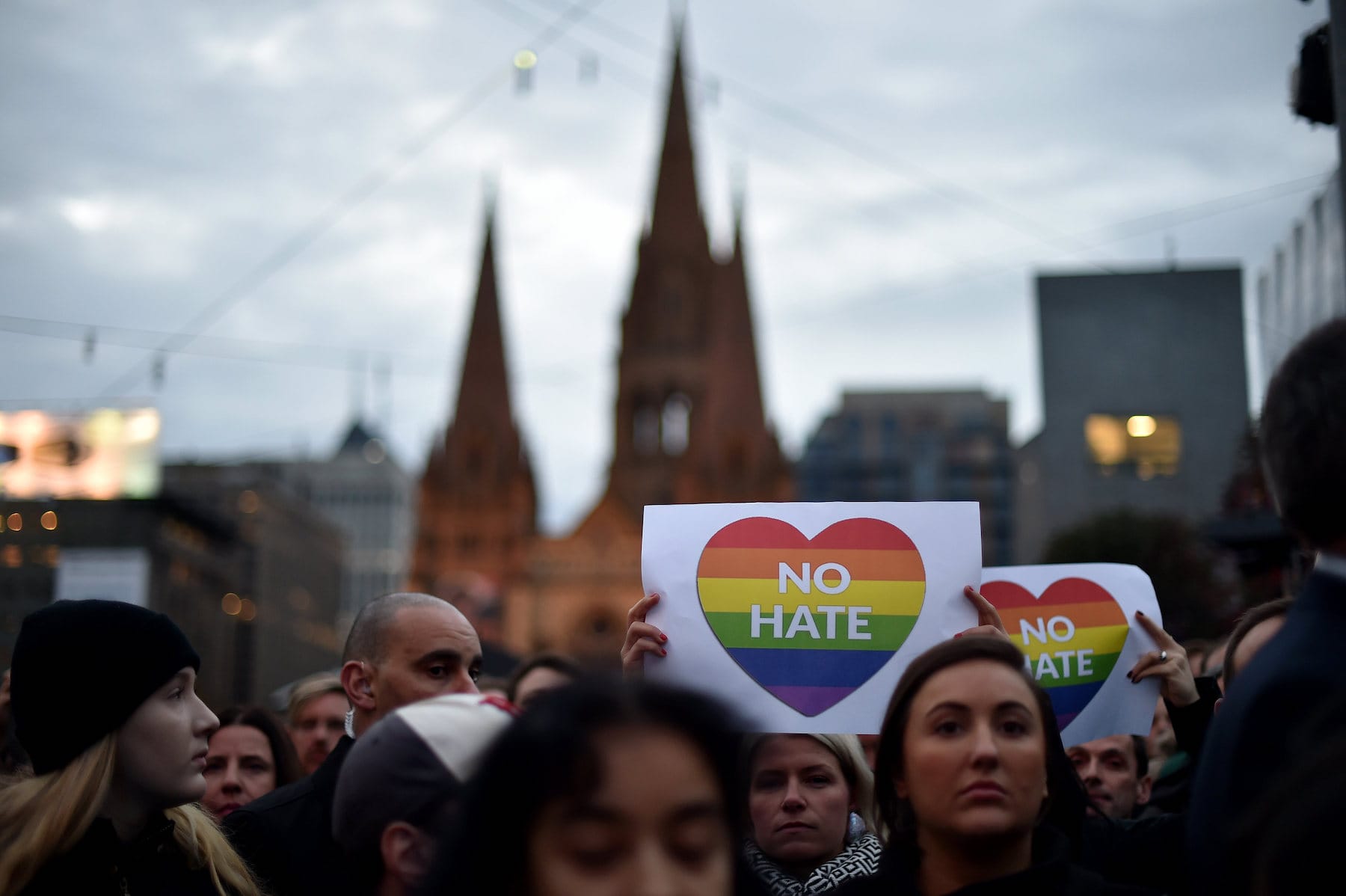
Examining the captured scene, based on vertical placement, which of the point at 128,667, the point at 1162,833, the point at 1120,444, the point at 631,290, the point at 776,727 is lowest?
the point at 1162,833

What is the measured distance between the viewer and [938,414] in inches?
4350

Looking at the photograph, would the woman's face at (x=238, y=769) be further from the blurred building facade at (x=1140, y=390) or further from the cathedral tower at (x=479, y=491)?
the cathedral tower at (x=479, y=491)

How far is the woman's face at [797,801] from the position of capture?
14.2 ft

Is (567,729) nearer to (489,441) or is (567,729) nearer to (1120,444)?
(1120,444)

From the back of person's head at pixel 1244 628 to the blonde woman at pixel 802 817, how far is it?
4.05 feet

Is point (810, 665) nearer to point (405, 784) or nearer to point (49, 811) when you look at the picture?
point (405, 784)

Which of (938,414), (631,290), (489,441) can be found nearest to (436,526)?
(489,441)

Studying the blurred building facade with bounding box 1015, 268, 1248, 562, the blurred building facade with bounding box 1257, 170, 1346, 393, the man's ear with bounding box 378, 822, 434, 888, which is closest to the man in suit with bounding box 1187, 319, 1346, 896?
the man's ear with bounding box 378, 822, 434, 888

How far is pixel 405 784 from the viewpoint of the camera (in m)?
2.83

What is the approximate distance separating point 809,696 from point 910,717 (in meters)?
1.09

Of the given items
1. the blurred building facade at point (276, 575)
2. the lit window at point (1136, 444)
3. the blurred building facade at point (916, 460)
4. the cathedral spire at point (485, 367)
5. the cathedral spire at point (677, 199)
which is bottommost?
the blurred building facade at point (276, 575)

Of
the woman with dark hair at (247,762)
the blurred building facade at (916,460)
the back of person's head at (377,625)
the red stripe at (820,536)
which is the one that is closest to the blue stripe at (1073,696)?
the red stripe at (820,536)

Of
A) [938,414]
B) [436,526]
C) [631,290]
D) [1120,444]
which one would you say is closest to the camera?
[1120,444]

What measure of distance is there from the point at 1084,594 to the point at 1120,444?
116ft
